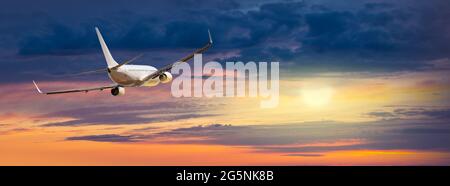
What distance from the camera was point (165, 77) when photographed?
111m

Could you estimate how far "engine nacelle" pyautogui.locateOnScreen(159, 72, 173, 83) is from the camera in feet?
365

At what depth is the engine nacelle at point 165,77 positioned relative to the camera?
11110cm

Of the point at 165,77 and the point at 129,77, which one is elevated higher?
the point at 129,77

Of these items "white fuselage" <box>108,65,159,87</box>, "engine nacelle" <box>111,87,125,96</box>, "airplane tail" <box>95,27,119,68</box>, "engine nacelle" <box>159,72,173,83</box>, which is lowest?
"engine nacelle" <box>111,87,125,96</box>

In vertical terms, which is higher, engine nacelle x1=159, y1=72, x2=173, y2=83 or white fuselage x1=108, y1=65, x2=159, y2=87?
white fuselage x1=108, y1=65, x2=159, y2=87

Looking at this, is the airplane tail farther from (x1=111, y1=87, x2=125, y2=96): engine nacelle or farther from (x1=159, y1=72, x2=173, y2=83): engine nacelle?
(x1=159, y1=72, x2=173, y2=83): engine nacelle

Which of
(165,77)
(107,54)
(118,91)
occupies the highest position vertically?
(107,54)

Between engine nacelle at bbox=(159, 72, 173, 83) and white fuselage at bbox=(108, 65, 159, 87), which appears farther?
white fuselage at bbox=(108, 65, 159, 87)

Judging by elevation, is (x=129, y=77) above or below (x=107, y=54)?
below

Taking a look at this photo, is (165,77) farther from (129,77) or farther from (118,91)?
(118,91)

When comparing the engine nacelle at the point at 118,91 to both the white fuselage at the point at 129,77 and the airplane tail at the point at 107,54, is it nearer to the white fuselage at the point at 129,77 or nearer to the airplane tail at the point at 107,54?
the white fuselage at the point at 129,77

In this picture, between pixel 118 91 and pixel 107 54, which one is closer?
pixel 118 91
